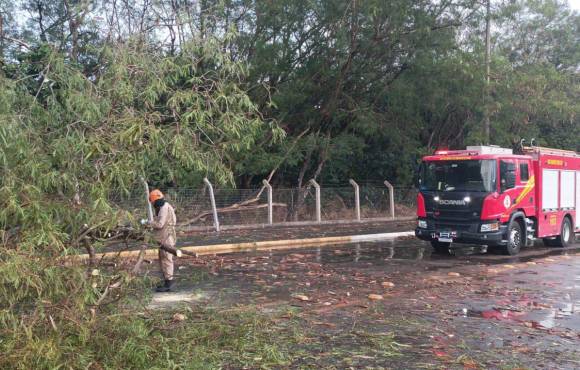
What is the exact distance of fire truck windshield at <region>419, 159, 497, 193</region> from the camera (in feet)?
45.3

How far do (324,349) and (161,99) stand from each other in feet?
10.9

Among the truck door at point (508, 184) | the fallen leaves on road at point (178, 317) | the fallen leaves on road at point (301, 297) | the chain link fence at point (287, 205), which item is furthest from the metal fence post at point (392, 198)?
the fallen leaves on road at point (178, 317)

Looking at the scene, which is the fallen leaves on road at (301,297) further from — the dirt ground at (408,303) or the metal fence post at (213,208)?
the metal fence post at (213,208)

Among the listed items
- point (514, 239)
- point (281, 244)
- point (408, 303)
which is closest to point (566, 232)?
point (514, 239)

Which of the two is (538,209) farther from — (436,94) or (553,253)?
(436,94)

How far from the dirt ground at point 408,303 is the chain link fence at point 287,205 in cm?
554

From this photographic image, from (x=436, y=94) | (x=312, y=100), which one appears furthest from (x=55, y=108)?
(x=436, y=94)

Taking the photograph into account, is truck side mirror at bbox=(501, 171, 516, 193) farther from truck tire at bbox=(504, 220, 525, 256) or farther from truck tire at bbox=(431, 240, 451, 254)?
truck tire at bbox=(431, 240, 451, 254)

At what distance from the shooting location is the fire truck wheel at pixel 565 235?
16469 mm

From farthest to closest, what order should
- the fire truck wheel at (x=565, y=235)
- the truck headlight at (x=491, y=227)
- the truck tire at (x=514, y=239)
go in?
1. the fire truck wheel at (x=565, y=235)
2. the truck tire at (x=514, y=239)
3. the truck headlight at (x=491, y=227)

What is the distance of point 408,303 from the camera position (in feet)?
28.2

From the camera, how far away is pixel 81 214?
5242 millimetres

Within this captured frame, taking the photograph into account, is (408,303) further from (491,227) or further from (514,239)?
(514,239)

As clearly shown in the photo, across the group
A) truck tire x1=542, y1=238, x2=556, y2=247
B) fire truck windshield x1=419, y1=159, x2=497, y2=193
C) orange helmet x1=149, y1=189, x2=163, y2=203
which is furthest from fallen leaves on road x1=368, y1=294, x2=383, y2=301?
truck tire x1=542, y1=238, x2=556, y2=247
